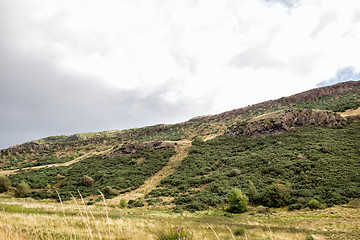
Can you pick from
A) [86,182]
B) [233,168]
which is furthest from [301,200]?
[86,182]

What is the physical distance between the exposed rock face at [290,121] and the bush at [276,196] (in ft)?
92.0

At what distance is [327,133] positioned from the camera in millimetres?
41375

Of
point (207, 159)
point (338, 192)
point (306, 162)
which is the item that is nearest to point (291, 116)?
point (306, 162)

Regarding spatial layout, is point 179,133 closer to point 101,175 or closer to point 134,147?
point 134,147

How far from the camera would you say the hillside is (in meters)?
25.7

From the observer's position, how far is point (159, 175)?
43062 millimetres

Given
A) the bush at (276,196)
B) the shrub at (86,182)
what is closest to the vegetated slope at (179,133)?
the shrub at (86,182)

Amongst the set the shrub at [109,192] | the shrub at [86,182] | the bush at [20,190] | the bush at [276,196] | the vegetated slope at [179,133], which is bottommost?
the bush at [276,196]

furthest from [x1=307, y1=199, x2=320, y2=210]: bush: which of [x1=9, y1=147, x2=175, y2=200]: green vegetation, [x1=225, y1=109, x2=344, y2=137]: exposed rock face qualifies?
[x1=9, y1=147, x2=175, y2=200]: green vegetation

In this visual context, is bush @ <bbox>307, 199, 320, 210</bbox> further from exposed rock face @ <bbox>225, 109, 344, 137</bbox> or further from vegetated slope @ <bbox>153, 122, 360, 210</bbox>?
exposed rock face @ <bbox>225, 109, 344, 137</bbox>

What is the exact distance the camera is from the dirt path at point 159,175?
33.0 meters

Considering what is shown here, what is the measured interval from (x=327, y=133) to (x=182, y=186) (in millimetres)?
37214

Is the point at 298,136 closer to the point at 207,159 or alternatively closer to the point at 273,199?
the point at 207,159

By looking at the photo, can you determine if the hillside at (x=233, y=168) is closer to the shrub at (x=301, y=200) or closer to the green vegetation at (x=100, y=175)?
the shrub at (x=301, y=200)
